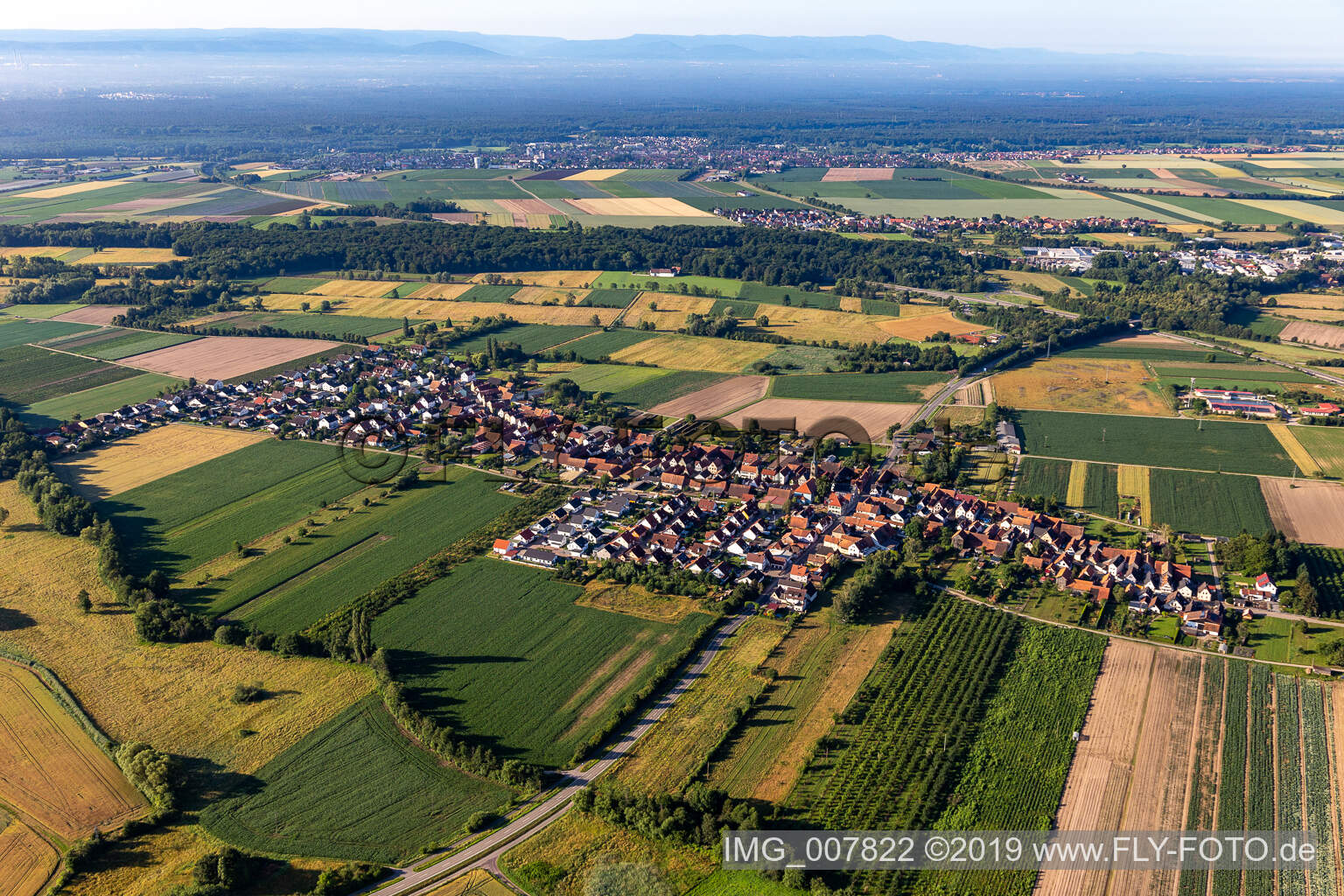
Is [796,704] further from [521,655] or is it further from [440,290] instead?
[440,290]

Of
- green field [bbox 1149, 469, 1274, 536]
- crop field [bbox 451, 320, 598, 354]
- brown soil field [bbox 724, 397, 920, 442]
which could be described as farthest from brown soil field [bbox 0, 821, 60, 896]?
crop field [bbox 451, 320, 598, 354]

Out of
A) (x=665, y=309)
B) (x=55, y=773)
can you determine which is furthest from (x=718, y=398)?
(x=55, y=773)

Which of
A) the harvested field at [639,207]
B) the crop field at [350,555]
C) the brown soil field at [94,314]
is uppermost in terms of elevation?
the harvested field at [639,207]

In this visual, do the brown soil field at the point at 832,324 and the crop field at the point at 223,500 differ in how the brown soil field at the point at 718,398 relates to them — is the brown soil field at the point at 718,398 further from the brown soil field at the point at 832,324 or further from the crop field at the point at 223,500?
the crop field at the point at 223,500

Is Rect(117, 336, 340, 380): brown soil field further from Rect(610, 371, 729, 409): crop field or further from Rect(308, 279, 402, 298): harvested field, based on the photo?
Rect(610, 371, 729, 409): crop field

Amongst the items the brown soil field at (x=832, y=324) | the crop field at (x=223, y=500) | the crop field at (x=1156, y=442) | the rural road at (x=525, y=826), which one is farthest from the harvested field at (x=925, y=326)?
the rural road at (x=525, y=826)

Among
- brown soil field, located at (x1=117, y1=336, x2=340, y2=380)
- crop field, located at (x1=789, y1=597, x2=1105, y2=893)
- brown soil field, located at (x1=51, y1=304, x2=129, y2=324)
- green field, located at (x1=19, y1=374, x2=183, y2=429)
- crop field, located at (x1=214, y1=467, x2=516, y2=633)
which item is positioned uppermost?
brown soil field, located at (x1=51, y1=304, x2=129, y2=324)
